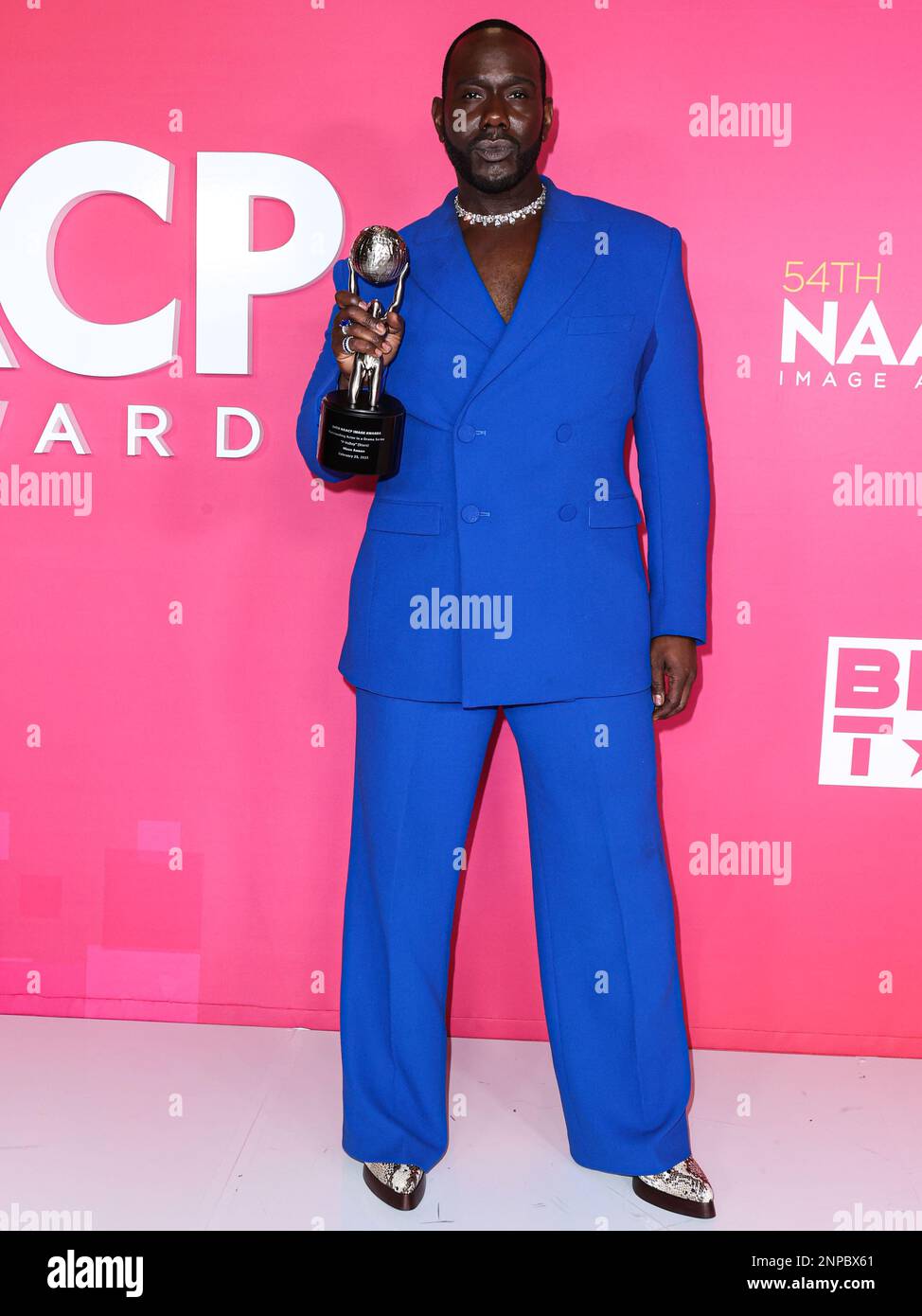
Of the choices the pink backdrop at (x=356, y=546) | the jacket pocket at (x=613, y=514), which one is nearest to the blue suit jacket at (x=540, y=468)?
the jacket pocket at (x=613, y=514)

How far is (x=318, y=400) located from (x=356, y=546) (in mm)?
526

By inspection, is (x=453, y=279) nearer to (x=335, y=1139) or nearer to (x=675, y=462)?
(x=675, y=462)

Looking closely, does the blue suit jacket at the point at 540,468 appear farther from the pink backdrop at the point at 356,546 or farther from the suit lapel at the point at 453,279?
the pink backdrop at the point at 356,546

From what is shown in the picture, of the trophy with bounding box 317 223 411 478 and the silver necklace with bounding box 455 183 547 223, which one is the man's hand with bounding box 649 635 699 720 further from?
the silver necklace with bounding box 455 183 547 223

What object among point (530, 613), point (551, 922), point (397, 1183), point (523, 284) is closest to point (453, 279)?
point (523, 284)

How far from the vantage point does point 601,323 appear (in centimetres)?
199

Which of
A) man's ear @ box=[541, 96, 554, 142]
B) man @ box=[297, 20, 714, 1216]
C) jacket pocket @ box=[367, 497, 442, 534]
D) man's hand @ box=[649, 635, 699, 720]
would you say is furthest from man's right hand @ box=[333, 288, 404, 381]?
man's hand @ box=[649, 635, 699, 720]

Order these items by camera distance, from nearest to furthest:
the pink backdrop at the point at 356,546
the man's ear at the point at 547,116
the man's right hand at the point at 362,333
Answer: the man's right hand at the point at 362,333, the man's ear at the point at 547,116, the pink backdrop at the point at 356,546

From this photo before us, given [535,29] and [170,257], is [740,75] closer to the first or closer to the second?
[535,29]

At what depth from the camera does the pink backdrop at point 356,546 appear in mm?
2373

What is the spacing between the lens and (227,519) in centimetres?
257

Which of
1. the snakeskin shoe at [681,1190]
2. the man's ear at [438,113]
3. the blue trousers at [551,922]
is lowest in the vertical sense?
the snakeskin shoe at [681,1190]

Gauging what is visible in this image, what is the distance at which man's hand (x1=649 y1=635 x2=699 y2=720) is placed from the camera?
2096 millimetres
